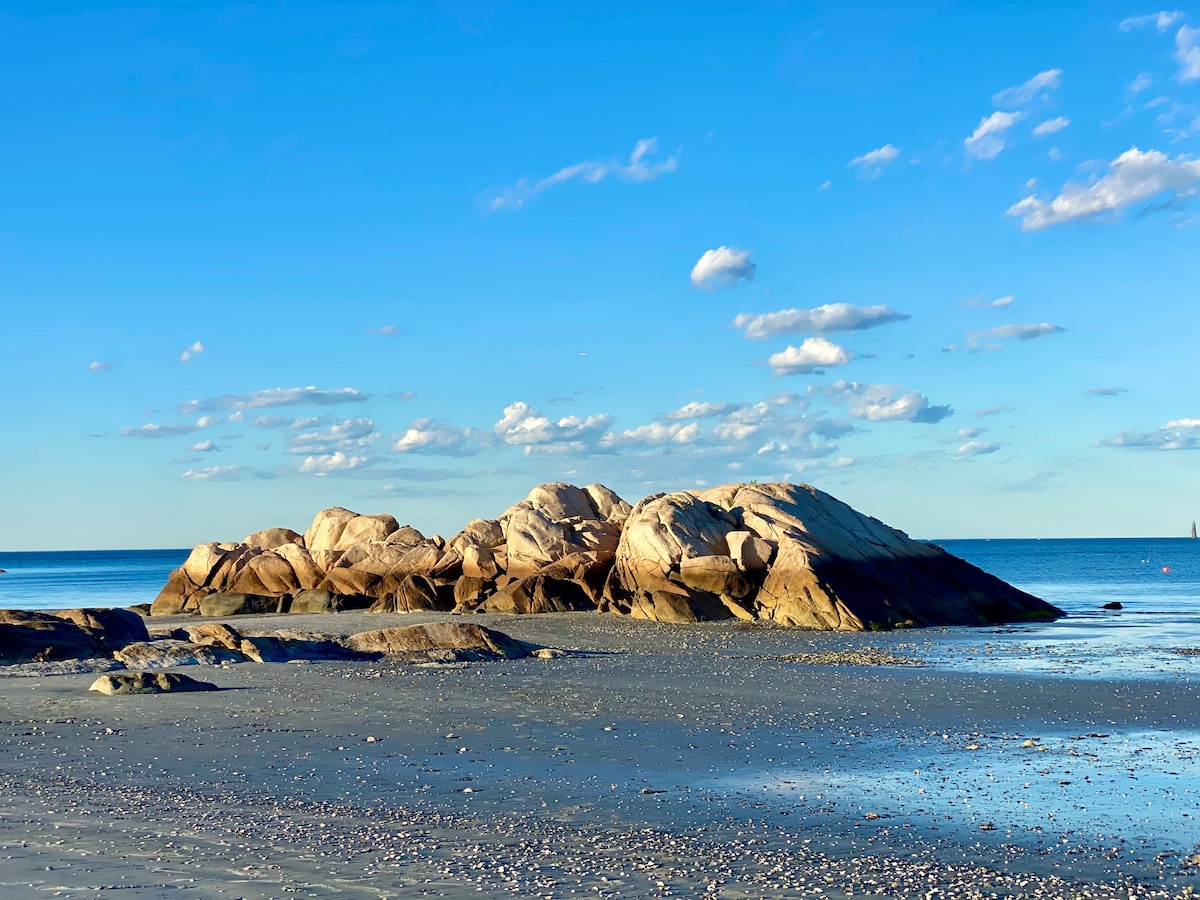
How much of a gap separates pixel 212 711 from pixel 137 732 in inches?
79.5

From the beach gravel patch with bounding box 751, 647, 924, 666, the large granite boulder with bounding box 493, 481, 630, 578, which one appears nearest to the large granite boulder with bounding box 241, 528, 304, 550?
the large granite boulder with bounding box 493, 481, 630, 578

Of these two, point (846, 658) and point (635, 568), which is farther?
point (635, 568)

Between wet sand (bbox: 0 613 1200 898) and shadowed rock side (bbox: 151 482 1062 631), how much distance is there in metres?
17.5

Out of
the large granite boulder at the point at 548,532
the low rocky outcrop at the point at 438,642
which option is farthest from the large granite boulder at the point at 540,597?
the low rocky outcrop at the point at 438,642

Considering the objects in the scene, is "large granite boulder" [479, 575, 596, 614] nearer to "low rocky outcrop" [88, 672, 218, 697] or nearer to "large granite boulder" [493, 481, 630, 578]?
"large granite boulder" [493, 481, 630, 578]

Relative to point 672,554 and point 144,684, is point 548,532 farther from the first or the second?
point 144,684

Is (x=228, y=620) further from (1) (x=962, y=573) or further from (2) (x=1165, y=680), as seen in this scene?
(2) (x=1165, y=680)

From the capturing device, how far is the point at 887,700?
20.3 meters

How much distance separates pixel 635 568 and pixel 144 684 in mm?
25691

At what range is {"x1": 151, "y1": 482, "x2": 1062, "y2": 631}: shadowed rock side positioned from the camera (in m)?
40.8

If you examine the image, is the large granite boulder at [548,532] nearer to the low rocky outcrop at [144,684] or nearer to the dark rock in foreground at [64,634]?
the dark rock in foreground at [64,634]

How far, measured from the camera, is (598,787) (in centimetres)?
1284

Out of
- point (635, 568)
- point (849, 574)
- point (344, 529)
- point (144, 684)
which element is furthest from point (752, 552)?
point (144, 684)

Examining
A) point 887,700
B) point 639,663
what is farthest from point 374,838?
point 639,663
